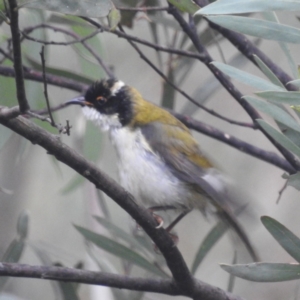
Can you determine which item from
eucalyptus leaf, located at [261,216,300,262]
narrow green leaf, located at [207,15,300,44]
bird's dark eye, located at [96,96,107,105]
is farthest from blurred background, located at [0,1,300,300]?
narrow green leaf, located at [207,15,300,44]

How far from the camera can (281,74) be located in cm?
266

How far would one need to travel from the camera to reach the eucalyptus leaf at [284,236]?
184 centimetres

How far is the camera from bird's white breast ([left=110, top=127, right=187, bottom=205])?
112 inches

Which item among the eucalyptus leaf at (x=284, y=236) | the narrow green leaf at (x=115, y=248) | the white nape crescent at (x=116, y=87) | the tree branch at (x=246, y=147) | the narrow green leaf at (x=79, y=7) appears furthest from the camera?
the white nape crescent at (x=116, y=87)

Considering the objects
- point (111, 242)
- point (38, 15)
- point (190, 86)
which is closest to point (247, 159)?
point (190, 86)

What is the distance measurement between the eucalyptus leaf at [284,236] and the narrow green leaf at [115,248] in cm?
79

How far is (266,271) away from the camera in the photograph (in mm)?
1917

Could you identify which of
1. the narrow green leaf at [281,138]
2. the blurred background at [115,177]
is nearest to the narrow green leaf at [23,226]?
the narrow green leaf at [281,138]

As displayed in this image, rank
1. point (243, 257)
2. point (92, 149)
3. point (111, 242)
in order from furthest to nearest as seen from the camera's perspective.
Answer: point (92, 149), point (243, 257), point (111, 242)

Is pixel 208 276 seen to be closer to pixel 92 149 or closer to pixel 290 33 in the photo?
pixel 92 149

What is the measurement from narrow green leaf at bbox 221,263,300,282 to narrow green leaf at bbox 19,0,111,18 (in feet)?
2.55

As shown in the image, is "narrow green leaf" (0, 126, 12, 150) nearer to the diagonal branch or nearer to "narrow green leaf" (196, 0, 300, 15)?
the diagonal branch

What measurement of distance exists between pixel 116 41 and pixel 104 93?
3.38 meters

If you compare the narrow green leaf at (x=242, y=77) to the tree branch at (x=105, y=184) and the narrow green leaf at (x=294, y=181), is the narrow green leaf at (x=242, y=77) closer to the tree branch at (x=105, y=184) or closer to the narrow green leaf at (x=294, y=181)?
the narrow green leaf at (x=294, y=181)
